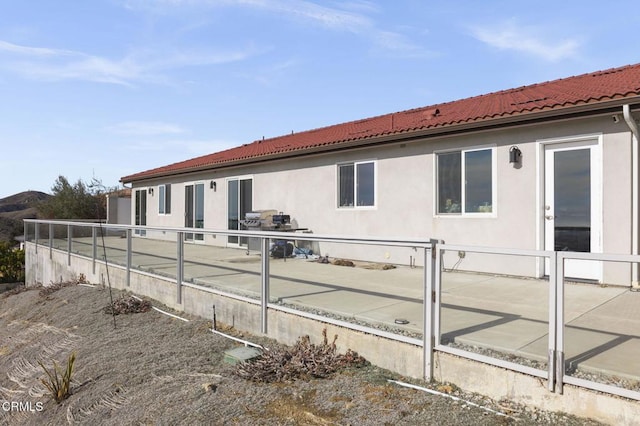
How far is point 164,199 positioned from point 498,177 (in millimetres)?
13075

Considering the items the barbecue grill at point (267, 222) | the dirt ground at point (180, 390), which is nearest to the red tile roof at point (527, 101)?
A: the barbecue grill at point (267, 222)

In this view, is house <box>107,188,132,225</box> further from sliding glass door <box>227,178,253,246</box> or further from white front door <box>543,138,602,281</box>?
white front door <box>543,138,602,281</box>

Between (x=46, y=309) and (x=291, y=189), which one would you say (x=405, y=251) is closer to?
(x=291, y=189)

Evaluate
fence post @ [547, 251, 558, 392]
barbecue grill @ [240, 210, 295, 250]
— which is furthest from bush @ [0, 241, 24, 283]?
fence post @ [547, 251, 558, 392]

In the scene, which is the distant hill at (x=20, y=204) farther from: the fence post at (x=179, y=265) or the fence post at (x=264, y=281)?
the fence post at (x=264, y=281)

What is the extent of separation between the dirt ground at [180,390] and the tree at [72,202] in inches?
804

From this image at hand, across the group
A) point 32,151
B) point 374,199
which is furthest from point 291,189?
point 32,151

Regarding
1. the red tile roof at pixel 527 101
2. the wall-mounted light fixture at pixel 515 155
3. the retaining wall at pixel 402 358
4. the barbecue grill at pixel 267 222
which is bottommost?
the retaining wall at pixel 402 358

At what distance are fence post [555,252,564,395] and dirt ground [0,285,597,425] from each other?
0.25 metres

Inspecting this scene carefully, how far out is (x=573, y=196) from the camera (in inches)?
252

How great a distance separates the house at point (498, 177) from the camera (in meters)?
5.88

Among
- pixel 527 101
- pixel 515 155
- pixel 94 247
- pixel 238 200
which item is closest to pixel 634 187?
pixel 515 155

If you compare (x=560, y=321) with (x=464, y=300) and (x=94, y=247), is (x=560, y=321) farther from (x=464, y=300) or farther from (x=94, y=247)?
(x=94, y=247)

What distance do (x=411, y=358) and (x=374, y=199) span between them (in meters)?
5.71
